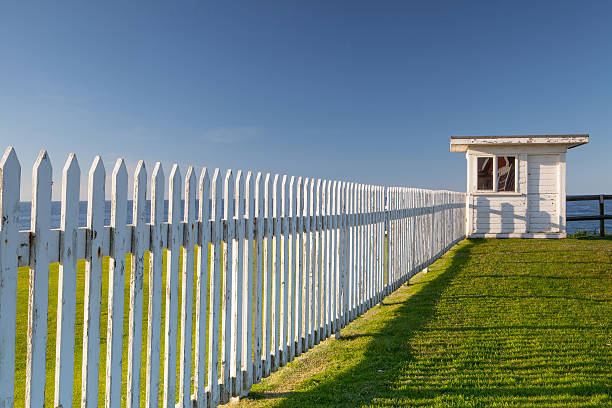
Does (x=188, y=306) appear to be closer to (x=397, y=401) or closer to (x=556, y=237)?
(x=397, y=401)

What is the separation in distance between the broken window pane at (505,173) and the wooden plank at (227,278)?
47.9 feet

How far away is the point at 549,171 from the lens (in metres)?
16.0

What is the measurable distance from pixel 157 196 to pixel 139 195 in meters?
0.16

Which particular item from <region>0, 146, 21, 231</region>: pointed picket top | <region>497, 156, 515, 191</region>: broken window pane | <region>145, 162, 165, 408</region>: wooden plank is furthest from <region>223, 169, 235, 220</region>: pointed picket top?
<region>497, 156, 515, 191</region>: broken window pane

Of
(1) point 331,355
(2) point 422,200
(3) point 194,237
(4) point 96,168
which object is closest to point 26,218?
(4) point 96,168

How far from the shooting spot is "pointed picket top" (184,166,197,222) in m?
3.15

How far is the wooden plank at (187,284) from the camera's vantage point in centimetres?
313

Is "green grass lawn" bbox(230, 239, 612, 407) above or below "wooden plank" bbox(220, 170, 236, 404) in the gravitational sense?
below

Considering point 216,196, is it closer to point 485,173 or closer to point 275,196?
point 275,196

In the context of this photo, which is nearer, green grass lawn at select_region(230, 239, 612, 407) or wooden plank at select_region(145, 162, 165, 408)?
wooden plank at select_region(145, 162, 165, 408)

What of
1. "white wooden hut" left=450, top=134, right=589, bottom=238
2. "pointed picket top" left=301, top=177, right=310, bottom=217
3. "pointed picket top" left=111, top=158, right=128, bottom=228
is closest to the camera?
"pointed picket top" left=111, top=158, right=128, bottom=228

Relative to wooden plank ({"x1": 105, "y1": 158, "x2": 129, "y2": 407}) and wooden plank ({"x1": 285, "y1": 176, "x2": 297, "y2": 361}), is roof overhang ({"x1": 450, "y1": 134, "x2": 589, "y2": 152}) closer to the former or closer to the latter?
wooden plank ({"x1": 285, "y1": 176, "x2": 297, "y2": 361})

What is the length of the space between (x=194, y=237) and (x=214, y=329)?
793 millimetres

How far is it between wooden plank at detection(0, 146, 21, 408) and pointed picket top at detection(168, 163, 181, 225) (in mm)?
976
